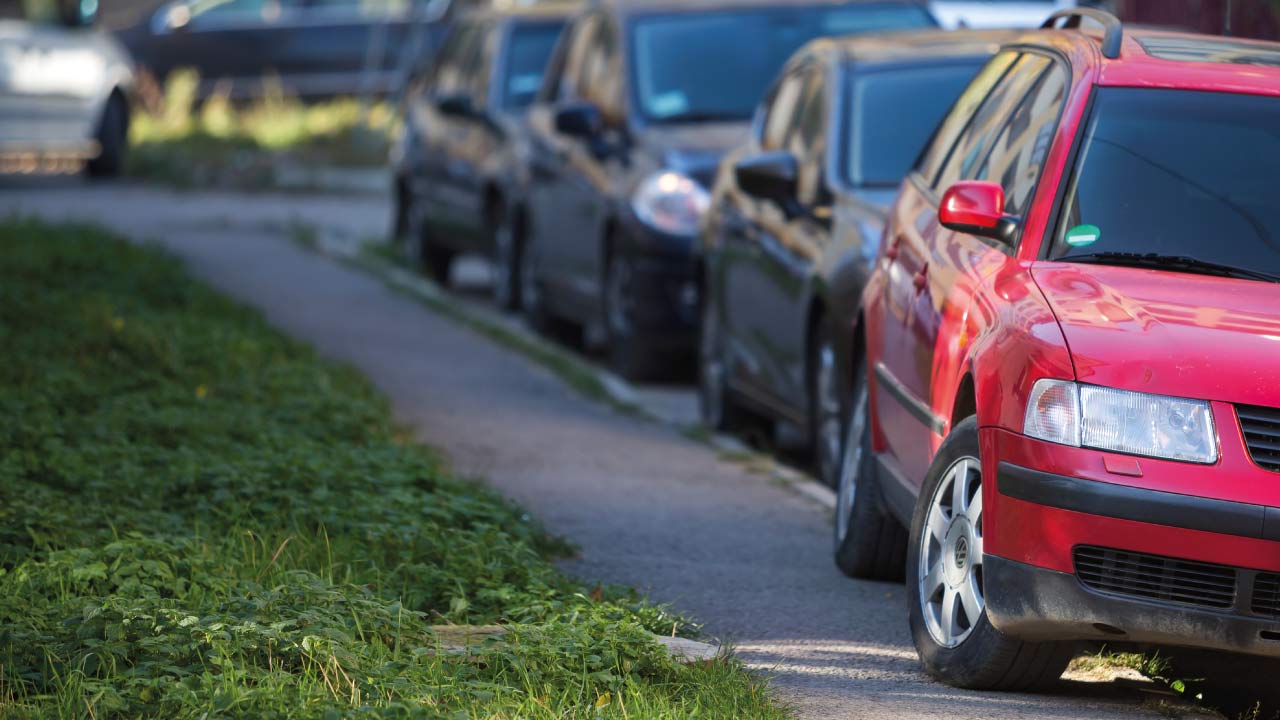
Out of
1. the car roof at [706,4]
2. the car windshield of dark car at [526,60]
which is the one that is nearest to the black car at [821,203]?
the car roof at [706,4]

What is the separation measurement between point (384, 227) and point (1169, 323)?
53.0 ft

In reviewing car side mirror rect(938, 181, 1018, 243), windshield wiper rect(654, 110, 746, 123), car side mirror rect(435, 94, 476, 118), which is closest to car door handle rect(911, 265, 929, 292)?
car side mirror rect(938, 181, 1018, 243)

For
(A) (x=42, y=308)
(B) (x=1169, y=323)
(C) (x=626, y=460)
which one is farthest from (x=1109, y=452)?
(A) (x=42, y=308)

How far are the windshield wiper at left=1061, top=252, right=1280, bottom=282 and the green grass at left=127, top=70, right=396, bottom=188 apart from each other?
62.8ft

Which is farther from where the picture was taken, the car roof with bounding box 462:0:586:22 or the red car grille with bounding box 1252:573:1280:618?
the car roof with bounding box 462:0:586:22

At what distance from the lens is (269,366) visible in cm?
1012

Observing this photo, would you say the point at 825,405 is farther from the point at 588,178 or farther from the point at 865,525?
the point at 588,178

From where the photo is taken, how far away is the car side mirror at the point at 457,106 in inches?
601

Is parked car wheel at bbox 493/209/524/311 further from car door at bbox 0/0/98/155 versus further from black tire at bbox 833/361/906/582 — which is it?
car door at bbox 0/0/98/155

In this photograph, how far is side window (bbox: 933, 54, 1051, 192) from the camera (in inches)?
262

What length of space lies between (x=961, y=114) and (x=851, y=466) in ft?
3.95

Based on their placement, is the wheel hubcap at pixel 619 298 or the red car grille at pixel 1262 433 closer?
the red car grille at pixel 1262 433

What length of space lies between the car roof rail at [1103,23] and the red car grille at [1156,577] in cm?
178

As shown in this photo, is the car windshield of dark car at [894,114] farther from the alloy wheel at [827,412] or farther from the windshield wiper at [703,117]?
the windshield wiper at [703,117]
